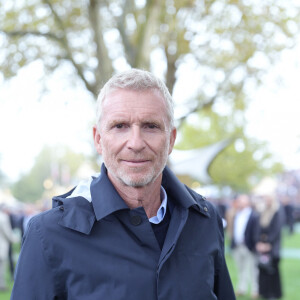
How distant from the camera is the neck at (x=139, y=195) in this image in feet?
6.93

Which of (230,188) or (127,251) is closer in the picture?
(127,251)

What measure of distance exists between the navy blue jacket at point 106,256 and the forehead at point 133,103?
1.03 ft

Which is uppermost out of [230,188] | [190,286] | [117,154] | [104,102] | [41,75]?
[104,102]

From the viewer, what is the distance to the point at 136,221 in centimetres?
203

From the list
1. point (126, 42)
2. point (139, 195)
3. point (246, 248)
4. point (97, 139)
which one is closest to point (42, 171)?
point (246, 248)

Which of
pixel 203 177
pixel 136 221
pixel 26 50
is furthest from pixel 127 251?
pixel 203 177

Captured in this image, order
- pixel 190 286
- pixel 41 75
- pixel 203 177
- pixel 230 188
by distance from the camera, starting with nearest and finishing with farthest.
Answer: pixel 190 286, pixel 41 75, pixel 203 177, pixel 230 188

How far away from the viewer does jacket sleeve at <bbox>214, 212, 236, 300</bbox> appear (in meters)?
2.28

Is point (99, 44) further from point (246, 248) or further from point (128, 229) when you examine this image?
point (128, 229)

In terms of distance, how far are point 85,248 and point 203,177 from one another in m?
11.0

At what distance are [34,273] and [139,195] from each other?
1.79 feet

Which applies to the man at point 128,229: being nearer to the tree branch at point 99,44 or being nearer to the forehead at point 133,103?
the forehead at point 133,103

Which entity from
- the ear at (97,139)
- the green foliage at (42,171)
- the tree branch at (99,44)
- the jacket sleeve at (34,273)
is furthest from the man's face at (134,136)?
the green foliage at (42,171)

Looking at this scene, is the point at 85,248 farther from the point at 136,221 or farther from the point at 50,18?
the point at 50,18
